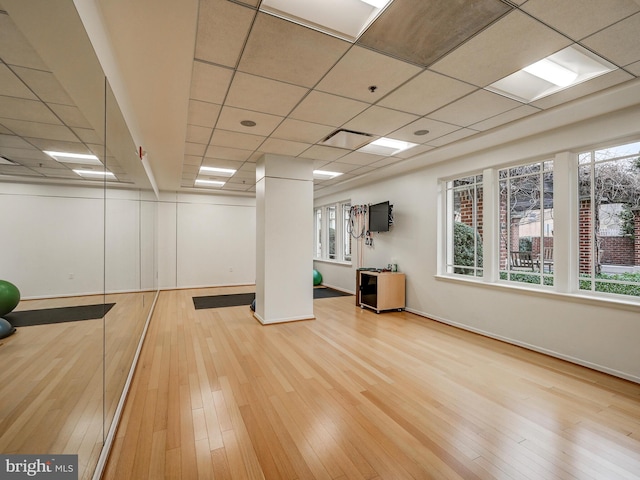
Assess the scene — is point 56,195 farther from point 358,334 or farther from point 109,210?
point 358,334

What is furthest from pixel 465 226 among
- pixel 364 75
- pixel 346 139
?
pixel 364 75

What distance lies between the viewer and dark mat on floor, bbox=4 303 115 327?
102 centimetres

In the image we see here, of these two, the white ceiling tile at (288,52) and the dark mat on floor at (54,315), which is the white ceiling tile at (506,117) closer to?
the white ceiling tile at (288,52)

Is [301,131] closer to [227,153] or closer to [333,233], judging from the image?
[227,153]

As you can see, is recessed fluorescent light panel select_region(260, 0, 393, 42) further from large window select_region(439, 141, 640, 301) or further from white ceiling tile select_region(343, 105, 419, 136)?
large window select_region(439, 141, 640, 301)

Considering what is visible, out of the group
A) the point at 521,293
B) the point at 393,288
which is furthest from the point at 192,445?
the point at 393,288

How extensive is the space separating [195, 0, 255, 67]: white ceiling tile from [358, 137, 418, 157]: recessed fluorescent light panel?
2.59m

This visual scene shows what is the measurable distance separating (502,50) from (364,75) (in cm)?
105

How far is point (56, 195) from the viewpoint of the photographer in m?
1.35

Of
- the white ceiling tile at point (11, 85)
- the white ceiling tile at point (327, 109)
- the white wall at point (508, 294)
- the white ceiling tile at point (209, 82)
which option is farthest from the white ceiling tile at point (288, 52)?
the white wall at point (508, 294)

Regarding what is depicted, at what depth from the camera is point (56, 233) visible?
1349 mm

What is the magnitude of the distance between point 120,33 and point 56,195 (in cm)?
140

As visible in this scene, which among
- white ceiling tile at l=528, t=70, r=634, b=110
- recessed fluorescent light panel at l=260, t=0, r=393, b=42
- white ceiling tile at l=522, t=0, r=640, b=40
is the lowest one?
white ceiling tile at l=528, t=70, r=634, b=110

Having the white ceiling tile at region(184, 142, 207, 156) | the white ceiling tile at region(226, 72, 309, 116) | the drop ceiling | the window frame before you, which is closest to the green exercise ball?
the drop ceiling
